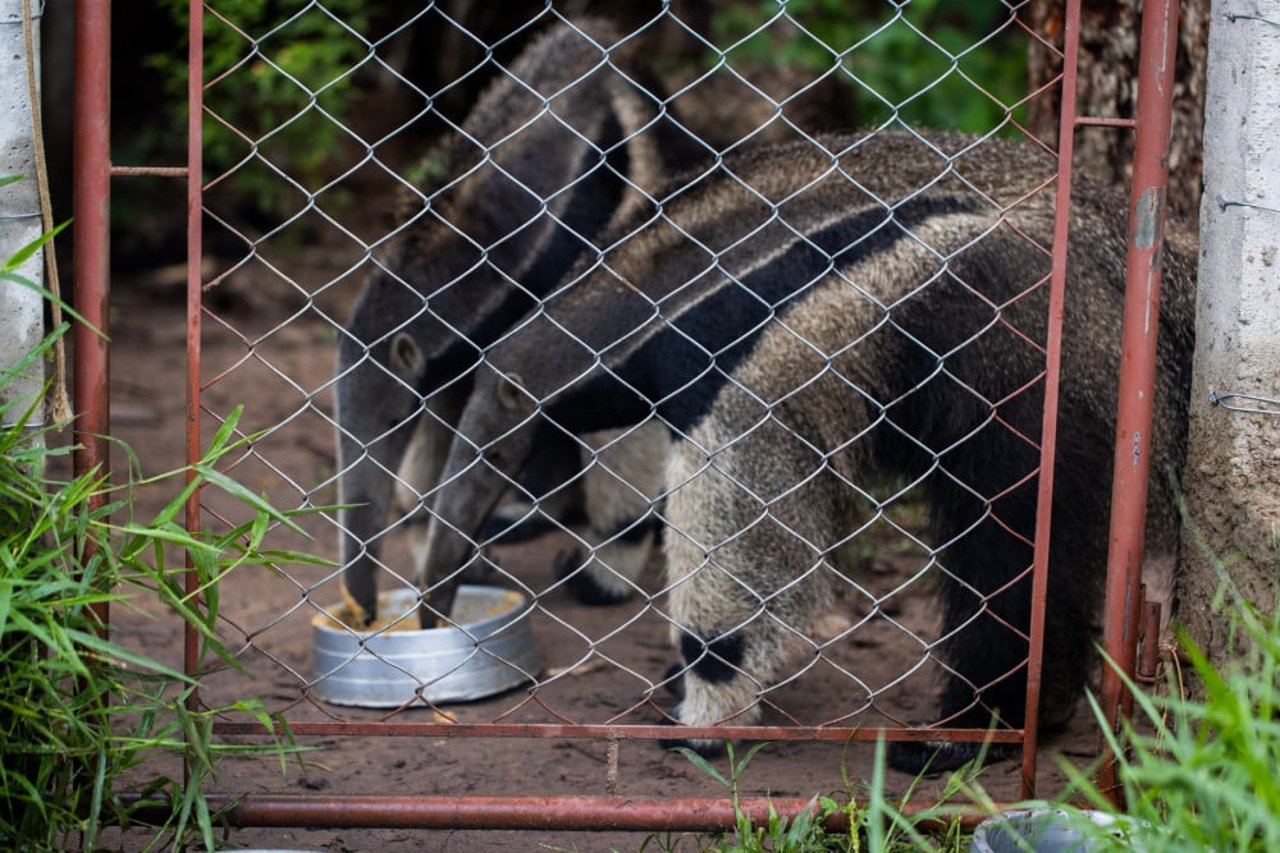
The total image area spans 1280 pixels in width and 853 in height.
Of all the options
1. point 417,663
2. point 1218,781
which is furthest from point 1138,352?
point 417,663

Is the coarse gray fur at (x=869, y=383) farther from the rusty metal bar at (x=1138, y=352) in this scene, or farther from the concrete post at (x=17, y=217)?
the concrete post at (x=17, y=217)

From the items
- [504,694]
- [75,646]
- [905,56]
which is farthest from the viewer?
[905,56]

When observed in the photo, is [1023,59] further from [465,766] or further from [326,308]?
[465,766]

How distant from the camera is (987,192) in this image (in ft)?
13.4

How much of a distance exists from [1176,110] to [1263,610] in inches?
85.0

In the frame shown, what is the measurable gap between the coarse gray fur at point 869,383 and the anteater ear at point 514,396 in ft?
0.27

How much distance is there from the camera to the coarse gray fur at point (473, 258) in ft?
18.2

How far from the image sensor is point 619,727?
324 cm

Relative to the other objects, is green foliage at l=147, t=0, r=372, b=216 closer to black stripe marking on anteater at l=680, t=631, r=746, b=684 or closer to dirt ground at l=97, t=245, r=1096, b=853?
dirt ground at l=97, t=245, r=1096, b=853

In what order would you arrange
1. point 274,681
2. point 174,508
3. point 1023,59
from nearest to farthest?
point 174,508
point 274,681
point 1023,59

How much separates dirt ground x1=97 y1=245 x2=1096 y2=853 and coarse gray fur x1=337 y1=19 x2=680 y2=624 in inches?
10.4

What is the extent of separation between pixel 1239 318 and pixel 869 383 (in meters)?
1.16

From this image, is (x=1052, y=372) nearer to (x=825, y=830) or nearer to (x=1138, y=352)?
(x=1138, y=352)

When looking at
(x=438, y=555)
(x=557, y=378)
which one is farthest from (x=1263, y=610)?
(x=438, y=555)
